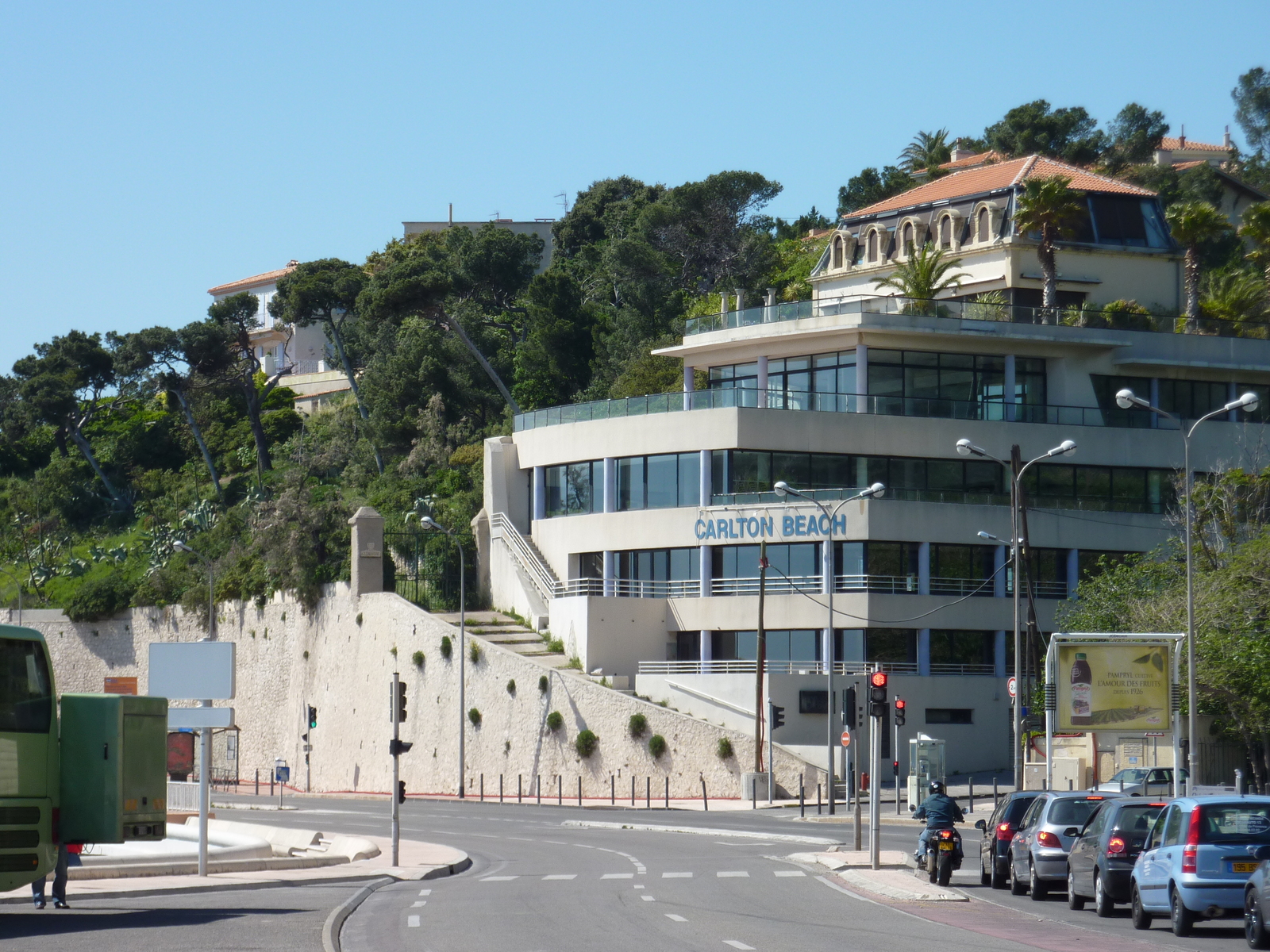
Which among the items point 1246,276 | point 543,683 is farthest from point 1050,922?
point 1246,276

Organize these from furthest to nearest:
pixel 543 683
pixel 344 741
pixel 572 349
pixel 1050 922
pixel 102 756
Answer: pixel 572 349 → pixel 344 741 → pixel 543 683 → pixel 1050 922 → pixel 102 756

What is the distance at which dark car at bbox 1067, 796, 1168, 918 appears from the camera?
66.8 ft

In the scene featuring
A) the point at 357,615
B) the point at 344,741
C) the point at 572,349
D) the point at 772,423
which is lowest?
the point at 344,741

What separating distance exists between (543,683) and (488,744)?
381cm

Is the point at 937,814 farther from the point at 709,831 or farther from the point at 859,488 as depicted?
the point at 859,488

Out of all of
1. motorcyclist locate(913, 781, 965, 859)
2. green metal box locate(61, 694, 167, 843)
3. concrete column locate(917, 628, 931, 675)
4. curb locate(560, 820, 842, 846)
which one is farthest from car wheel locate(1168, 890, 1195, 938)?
concrete column locate(917, 628, 931, 675)

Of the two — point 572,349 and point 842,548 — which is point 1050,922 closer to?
point 842,548

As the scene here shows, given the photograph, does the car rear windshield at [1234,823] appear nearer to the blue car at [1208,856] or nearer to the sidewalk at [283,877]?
the blue car at [1208,856]

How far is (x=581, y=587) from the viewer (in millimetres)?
60844

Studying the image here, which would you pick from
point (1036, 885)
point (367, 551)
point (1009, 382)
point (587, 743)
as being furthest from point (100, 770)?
point (1009, 382)

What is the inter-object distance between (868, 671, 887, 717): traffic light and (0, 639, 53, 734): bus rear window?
13.1 m

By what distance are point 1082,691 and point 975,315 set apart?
27.2 m

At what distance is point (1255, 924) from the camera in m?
16.4

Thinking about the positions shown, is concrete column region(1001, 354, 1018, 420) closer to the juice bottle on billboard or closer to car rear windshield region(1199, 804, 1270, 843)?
the juice bottle on billboard
